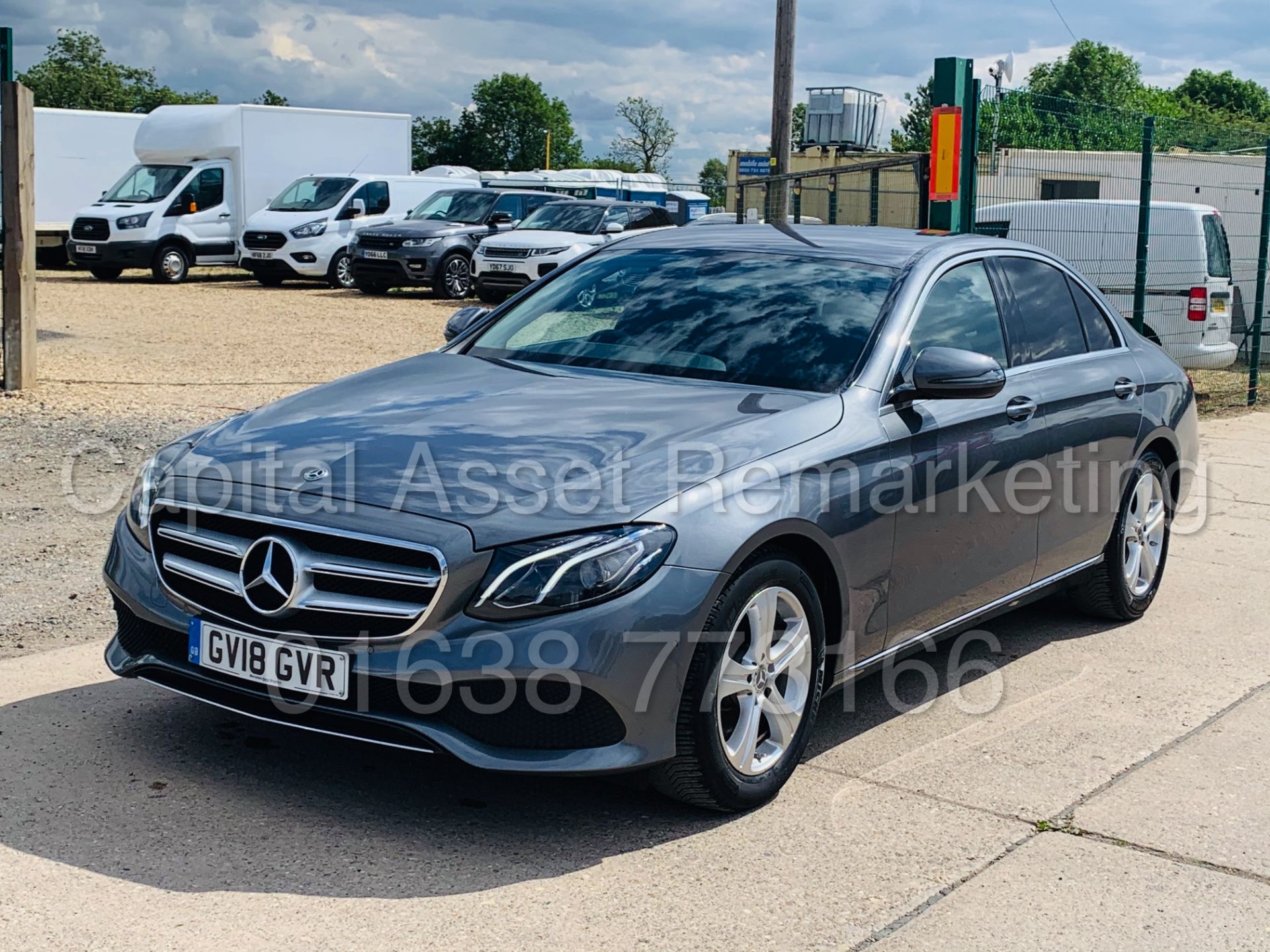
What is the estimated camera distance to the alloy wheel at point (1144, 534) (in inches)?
251

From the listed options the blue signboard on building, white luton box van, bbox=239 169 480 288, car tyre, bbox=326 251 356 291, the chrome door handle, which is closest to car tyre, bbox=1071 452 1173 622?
the chrome door handle

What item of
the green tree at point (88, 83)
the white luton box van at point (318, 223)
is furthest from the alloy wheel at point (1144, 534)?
the green tree at point (88, 83)

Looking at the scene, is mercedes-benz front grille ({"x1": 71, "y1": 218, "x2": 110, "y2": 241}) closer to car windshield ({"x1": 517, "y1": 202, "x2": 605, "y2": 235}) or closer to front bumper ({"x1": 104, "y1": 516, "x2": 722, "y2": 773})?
car windshield ({"x1": 517, "y1": 202, "x2": 605, "y2": 235})

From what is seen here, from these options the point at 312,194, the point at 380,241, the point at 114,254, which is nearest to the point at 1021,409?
the point at 380,241

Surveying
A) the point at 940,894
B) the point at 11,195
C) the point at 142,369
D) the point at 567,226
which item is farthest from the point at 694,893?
the point at 567,226

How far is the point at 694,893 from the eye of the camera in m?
3.65

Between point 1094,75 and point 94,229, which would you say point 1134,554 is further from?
point 1094,75

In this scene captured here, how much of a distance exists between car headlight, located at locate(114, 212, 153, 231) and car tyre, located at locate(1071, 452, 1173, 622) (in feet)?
75.0

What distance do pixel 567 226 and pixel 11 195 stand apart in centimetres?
1280

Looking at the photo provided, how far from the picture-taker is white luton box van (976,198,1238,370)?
A: 14.2 m

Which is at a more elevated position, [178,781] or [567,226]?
[567,226]

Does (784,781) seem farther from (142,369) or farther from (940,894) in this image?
(142,369)

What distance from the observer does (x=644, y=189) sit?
152 ft

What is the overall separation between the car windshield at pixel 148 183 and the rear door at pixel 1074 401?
2334 centimetres
